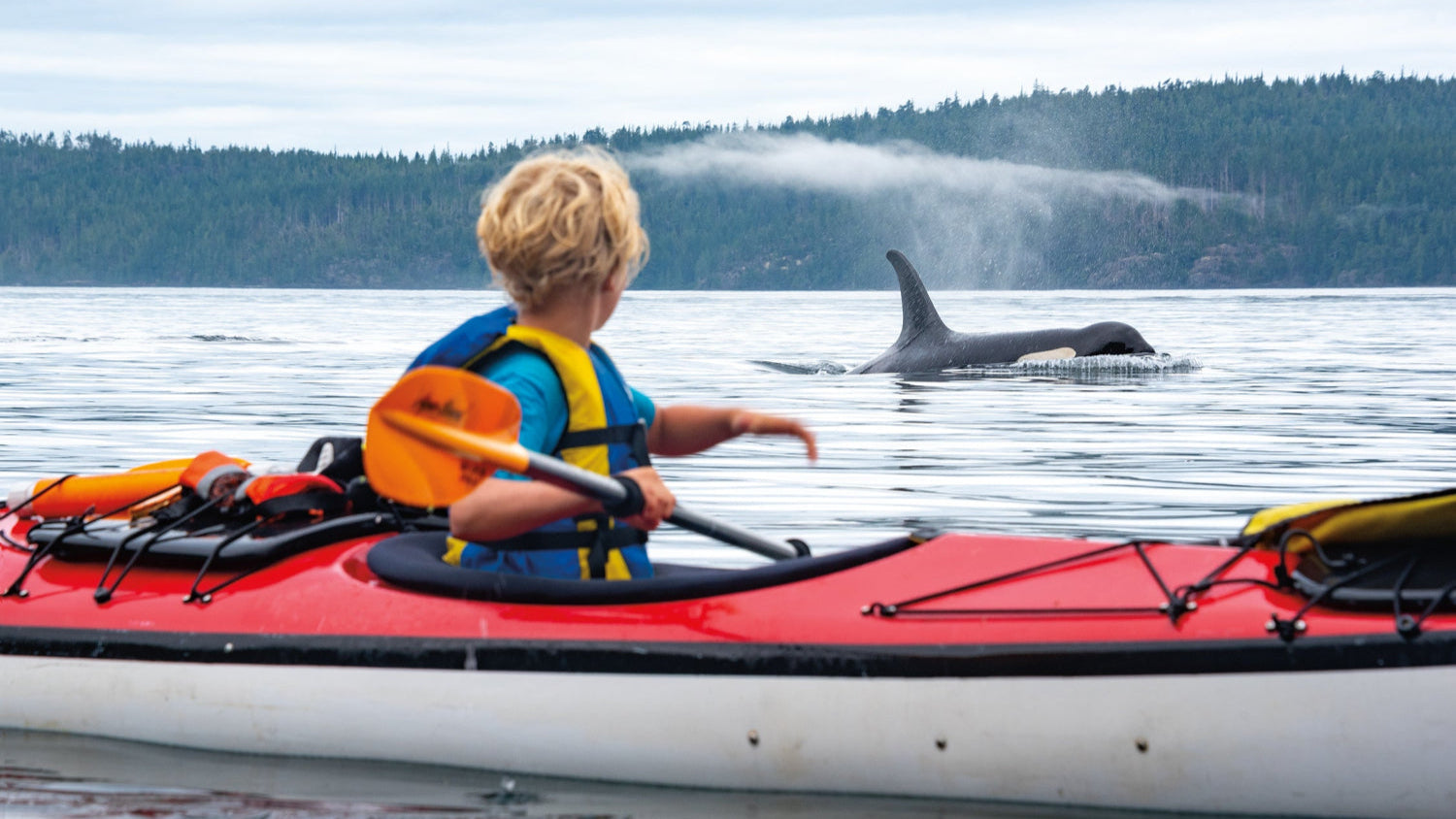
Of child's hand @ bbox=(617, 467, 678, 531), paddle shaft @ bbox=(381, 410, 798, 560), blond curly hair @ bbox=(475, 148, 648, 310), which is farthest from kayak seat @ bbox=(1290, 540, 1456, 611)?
blond curly hair @ bbox=(475, 148, 648, 310)

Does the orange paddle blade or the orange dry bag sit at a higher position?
the orange paddle blade

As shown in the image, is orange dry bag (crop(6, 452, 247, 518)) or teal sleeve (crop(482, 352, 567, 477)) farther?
orange dry bag (crop(6, 452, 247, 518))

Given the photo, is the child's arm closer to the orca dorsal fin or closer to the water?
the water

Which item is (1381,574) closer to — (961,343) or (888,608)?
(888,608)

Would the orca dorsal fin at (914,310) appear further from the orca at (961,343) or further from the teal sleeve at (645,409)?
the teal sleeve at (645,409)

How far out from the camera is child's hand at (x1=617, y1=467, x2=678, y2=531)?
14.5 ft

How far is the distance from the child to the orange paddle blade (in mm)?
82

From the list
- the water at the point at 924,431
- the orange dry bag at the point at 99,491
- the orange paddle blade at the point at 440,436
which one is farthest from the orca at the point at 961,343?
the orange paddle blade at the point at 440,436

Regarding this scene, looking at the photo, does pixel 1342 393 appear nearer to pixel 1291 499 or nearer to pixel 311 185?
pixel 1291 499

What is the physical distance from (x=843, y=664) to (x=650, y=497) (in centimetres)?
67

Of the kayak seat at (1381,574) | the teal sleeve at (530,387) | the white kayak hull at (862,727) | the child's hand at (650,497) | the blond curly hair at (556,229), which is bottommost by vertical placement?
the white kayak hull at (862,727)

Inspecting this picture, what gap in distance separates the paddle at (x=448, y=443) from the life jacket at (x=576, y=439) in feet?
0.51

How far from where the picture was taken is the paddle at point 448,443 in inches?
172

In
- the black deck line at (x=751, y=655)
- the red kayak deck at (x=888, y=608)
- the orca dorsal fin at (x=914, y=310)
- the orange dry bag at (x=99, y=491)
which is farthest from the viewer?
the orca dorsal fin at (x=914, y=310)
